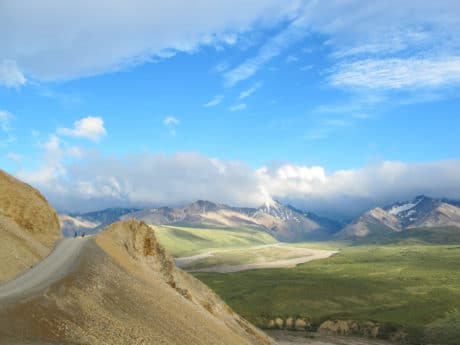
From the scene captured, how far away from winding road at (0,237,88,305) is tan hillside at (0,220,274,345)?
163 centimetres

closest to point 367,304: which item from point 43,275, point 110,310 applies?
point 43,275

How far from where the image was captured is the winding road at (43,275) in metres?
42.4

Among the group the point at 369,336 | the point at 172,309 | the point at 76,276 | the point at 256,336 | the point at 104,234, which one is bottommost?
the point at 369,336

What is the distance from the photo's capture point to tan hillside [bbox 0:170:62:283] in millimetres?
64562

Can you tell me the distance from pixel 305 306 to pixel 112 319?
127500 mm

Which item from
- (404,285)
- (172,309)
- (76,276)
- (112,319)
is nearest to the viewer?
(112,319)

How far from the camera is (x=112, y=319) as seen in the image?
134 ft

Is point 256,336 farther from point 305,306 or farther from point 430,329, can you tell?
point 305,306

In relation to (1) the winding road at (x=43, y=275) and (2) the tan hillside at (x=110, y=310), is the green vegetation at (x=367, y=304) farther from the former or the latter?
(1) the winding road at (x=43, y=275)

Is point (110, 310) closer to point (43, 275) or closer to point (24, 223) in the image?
point (43, 275)

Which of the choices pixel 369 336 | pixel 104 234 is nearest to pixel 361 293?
pixel 369 336

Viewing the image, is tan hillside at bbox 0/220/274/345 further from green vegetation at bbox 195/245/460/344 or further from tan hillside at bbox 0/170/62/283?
green vegetation at bbox 195/245/460/344

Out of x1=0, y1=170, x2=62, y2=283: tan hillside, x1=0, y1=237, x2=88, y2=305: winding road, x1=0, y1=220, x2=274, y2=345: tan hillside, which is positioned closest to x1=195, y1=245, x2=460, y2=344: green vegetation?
x1=0, y1=220, x2=274, y2=345: tan hillside

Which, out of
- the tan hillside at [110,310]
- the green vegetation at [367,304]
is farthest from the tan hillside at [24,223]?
the green vegetation at [367,304]
